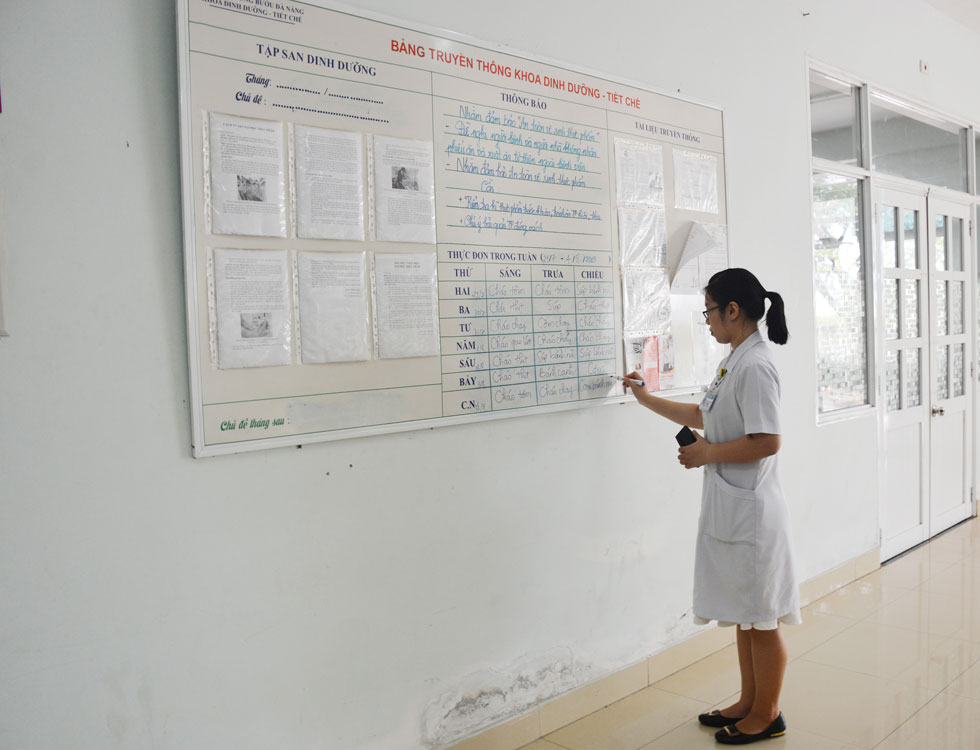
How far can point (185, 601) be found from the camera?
69.2 inches

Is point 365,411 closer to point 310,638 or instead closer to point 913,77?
point 310,638

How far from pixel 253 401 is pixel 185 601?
1.62ft

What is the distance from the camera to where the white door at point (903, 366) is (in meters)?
4.33

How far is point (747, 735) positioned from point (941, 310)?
3.69 meters

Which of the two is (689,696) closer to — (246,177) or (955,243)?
(246,177)

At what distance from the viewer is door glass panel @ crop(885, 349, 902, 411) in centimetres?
439

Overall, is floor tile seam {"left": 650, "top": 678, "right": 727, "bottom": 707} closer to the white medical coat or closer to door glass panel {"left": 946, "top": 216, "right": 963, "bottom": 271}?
the white medical coat

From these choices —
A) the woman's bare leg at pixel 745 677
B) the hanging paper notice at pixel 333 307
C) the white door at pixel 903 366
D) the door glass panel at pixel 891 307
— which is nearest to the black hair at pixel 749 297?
the woman's bare leg at pixel 745 677

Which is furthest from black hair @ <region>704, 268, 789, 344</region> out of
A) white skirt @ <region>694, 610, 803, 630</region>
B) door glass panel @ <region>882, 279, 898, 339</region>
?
door glass panel @ <region>882, 279, 898, 339</region>

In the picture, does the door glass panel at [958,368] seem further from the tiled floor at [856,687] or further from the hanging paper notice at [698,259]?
the hanging paper notice at [698,259]

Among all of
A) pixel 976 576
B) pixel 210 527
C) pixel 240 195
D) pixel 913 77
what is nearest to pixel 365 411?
pixel 210 527

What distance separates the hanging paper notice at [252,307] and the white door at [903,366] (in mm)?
3586

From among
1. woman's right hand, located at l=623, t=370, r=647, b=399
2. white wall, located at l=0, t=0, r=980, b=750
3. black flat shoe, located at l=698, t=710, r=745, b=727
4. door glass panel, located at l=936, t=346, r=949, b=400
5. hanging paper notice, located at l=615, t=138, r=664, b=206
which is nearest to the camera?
white wall, located at l=0, t=0, r=980, b=750

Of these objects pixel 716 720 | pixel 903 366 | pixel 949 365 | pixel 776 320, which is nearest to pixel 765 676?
pixel 716 720
